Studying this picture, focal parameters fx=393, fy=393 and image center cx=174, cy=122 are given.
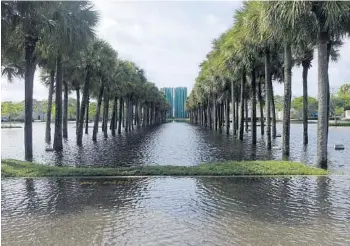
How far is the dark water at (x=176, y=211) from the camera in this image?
7.27 m

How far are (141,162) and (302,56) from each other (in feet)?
55.0

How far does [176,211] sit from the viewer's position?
30.2 ft

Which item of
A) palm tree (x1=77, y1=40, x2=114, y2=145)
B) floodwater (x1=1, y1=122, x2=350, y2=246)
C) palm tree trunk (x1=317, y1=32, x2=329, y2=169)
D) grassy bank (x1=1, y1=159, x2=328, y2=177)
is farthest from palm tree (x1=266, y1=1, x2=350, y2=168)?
palm tree (x1=77, y1=40, x2=114, y2=145)

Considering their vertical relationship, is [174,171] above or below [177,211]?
above

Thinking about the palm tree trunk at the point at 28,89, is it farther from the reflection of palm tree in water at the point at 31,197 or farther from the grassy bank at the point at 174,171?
the reflection of palm tree in water at the point at 31,197

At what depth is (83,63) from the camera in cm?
3119

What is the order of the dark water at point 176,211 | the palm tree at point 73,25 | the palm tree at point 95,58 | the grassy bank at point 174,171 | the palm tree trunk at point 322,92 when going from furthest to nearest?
the palm tree at point 95,58 → the palm tree at point 73,25 → the palm tree trunk at point 322,92 → the grassy bank at point 174,171 → the dark water at point 176,211

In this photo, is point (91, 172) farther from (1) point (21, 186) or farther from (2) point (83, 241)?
(2) point (83, 241)

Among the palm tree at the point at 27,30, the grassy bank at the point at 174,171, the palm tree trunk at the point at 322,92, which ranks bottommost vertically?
the grassy bank at the point at 174,171

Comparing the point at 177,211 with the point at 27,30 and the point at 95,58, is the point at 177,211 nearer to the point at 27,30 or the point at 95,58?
the point at 27,30

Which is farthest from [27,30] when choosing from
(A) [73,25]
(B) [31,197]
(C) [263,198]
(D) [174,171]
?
(C) [263,198]

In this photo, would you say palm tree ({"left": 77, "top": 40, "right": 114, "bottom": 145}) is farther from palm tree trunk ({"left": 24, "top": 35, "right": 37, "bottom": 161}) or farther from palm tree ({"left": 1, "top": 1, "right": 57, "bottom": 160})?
palm tree trunk ({"left": 24, "top": 35, "right": 37, "bottom": 161})

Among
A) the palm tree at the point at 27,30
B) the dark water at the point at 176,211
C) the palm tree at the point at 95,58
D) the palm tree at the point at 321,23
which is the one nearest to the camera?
the dark water at the point at 176,211

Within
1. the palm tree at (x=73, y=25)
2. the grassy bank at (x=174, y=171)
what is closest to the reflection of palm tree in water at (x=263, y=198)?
the grassy bank at (x=174, y=171)
